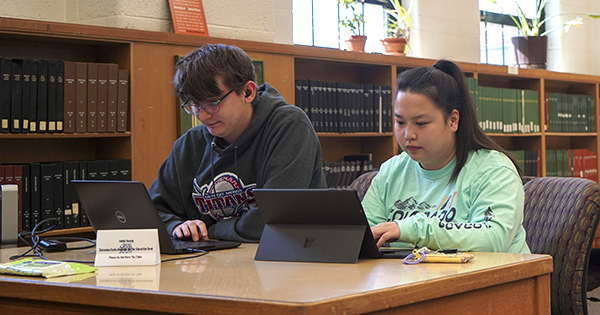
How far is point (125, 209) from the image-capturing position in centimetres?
148

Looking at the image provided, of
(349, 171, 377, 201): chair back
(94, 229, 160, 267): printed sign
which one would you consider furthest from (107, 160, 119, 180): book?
(94, 229, 160, 267): printed sign

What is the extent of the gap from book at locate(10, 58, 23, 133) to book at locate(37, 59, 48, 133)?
0.07 meters

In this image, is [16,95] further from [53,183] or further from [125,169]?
[125,169]

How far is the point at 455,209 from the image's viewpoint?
1.59m

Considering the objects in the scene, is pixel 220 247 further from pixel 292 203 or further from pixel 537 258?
pixel 537 258

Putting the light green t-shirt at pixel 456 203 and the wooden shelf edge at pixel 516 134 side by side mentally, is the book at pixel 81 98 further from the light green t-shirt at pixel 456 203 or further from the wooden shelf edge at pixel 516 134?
the wooden shelf edge at pixel 516 134

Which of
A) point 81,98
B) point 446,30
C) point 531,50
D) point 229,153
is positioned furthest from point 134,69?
point 531,50

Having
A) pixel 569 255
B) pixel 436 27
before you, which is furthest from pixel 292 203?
pixel 436 27

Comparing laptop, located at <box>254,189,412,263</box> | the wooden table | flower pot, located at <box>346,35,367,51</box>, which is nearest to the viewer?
the wooden table

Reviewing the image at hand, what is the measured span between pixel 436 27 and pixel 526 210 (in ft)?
9.46

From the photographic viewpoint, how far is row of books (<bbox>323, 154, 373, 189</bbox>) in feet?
11.6

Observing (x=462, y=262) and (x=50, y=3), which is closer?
(x=462, y=262)

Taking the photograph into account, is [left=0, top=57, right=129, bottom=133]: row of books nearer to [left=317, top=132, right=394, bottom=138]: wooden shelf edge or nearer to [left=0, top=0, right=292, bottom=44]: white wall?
[left=0, top=0, right=292, bottom=44]: white wall

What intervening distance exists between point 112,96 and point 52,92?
244 mm
